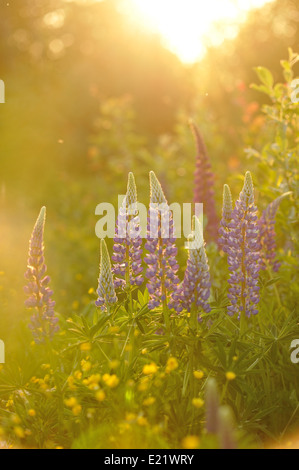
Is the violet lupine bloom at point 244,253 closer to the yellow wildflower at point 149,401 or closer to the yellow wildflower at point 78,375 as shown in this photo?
the yellow wildflower at point 149,401

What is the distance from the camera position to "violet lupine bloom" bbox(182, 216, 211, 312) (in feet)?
8.27

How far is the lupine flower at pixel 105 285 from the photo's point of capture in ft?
8.85

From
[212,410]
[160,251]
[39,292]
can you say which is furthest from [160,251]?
[212,410]

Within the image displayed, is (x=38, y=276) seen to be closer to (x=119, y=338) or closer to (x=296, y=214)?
(x=119, y=338)

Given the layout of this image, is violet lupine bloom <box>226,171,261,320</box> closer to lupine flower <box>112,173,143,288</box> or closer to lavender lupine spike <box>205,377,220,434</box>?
lupine flower <box>112,173,143,288</box>

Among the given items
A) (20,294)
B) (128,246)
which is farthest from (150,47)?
(128,246)

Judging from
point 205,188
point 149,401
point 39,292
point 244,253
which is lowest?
point 149,401

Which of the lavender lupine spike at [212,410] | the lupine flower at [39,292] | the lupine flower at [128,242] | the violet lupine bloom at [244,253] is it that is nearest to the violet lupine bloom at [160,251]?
the lupine flower at [128,242]

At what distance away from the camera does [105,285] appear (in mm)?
2736

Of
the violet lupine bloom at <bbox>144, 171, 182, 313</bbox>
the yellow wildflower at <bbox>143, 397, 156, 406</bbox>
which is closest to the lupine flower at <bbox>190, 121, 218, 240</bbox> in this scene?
the violet lupine bloom at <bbox>144, 171, 182, 313</bbox>

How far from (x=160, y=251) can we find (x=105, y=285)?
0.38 metres

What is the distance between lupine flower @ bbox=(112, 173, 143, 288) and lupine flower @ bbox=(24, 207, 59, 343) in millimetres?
400

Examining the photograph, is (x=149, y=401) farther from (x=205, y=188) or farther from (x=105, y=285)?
(x=205, y=188)

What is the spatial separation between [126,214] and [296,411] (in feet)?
4.57
